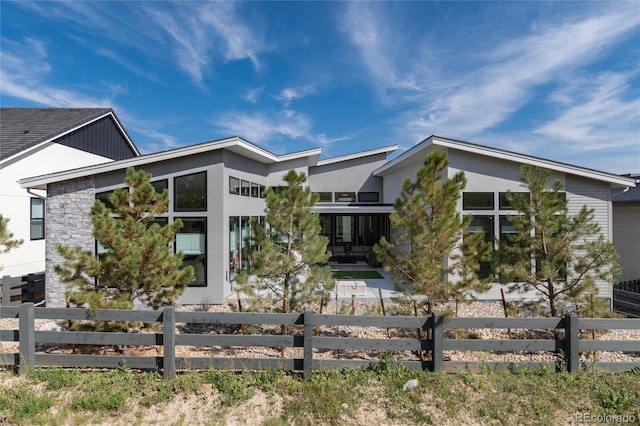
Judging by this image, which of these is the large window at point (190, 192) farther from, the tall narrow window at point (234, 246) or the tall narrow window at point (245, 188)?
the tall narrow window at point (245, 188)

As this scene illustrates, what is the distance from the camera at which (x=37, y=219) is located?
1159 cm

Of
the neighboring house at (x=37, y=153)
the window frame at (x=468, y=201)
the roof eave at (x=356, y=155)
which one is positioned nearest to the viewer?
the window frame at (x=468, y=201)

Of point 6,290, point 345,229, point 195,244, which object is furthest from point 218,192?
point 345,229

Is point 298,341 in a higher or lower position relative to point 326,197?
lower

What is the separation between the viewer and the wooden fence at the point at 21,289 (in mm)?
7645

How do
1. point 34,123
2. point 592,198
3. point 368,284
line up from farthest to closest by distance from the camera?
point 34,123
point 368,284
point 592,198

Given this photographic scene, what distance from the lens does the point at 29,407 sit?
362 centimetres

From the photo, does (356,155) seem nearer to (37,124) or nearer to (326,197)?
(326,197)

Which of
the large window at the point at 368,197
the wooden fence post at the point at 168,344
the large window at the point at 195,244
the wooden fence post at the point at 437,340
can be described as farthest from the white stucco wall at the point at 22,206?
the large window at the point at 368,197

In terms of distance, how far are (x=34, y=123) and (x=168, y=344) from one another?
1579 centimetres

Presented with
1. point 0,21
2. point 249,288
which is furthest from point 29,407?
point 0,21

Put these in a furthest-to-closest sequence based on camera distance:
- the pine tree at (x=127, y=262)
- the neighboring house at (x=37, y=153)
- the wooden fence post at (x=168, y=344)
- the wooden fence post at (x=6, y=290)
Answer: the neighboring house at (x=37, y=153) < the wooden fence post at (x=6, y=290) < the pine tree at (x=127, y=262) < the wooden fence post at (x=168, y=344)

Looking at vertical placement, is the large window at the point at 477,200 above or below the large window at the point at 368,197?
below

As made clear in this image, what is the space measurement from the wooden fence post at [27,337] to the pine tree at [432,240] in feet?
18.1
